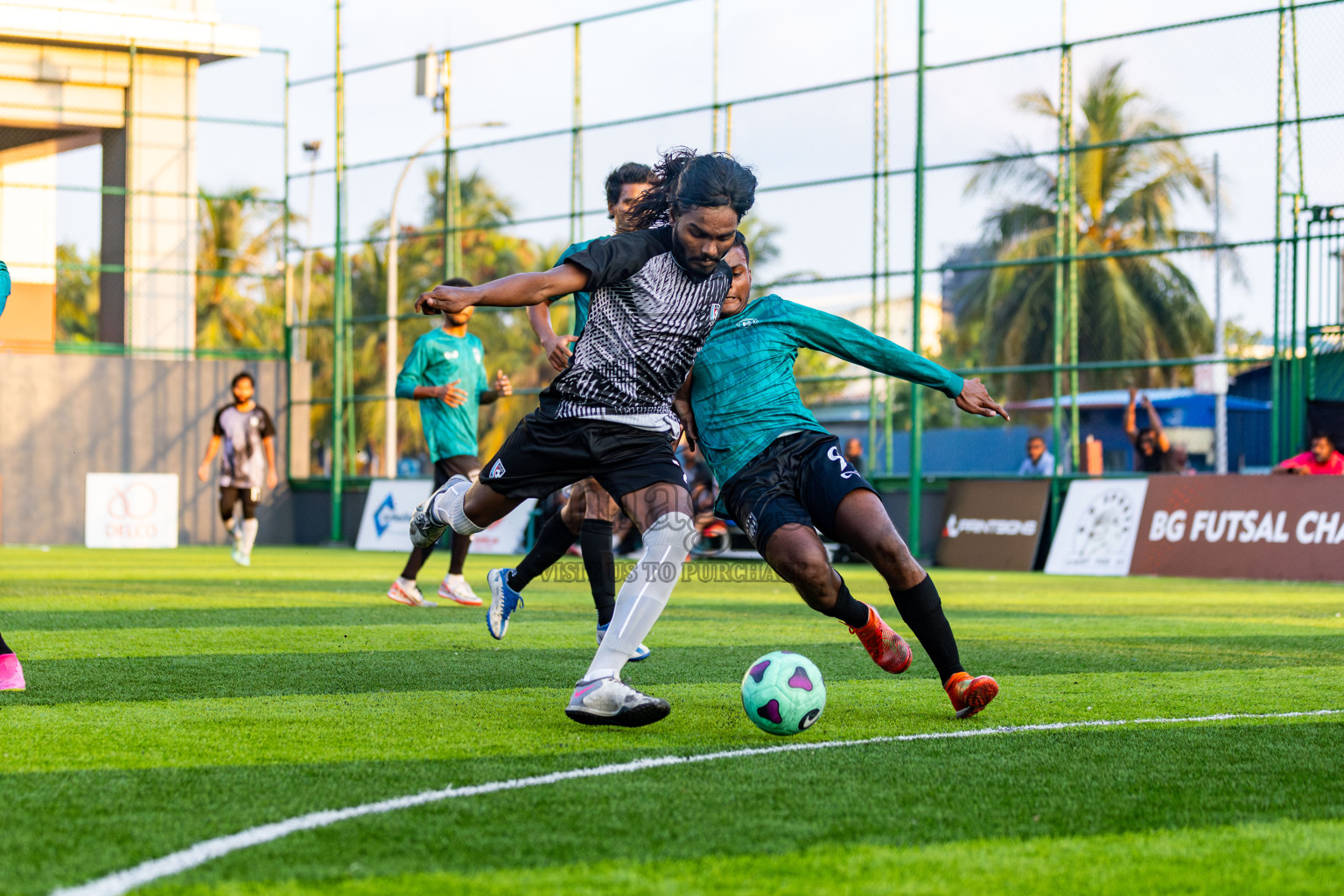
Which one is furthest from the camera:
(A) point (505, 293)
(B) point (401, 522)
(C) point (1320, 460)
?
(B) point (401, 522)

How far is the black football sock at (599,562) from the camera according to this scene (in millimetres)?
6848

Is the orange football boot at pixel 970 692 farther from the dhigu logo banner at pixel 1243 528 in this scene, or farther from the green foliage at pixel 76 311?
the green foliage at pixel 76 311

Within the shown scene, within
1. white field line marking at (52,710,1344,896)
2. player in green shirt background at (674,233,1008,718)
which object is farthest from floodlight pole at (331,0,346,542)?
white field line marking at (52,710,1344,896)

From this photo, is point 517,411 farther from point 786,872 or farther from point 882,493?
point 786,872

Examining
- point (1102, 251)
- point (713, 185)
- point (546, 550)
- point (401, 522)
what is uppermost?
point (1102, 251)

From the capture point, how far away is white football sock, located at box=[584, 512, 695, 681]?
483cm

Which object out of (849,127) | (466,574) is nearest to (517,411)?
(849,127)

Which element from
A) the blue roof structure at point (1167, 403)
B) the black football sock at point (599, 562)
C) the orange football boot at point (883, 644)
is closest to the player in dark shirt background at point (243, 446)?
the black football sock at point (599, 562)

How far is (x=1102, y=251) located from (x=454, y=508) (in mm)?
27765

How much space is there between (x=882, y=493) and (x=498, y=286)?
49.7 feet

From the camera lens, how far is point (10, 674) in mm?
5445

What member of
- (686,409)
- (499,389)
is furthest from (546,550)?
(499,389)

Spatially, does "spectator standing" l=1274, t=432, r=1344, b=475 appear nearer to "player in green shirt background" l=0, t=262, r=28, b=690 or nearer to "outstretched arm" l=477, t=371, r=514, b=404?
"outstretched arm" l=477, t=371, r=514, b=404

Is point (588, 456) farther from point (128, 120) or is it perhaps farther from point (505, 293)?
point (128, 120)
